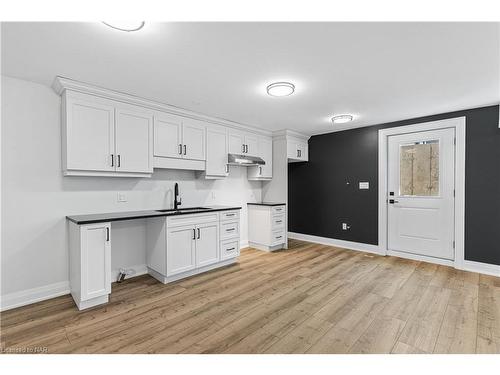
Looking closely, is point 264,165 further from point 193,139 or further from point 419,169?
point 419,169

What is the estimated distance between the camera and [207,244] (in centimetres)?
351

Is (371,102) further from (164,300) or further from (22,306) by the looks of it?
(22,306)

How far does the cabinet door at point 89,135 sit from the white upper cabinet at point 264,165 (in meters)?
2.64

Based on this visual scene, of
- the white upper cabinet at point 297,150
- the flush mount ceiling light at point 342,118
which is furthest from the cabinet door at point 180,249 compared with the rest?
the flush mount ceiling light at point 342,118

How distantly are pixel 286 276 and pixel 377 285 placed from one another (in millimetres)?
1145

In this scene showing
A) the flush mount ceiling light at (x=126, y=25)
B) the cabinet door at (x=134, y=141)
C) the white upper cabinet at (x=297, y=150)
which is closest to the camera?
the flush mount ceiling light at (x=126, y=25)

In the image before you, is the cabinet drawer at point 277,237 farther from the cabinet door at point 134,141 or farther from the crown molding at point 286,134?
the cabinet door at point 134,141

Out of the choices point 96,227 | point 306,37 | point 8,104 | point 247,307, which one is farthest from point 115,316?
point 306,37

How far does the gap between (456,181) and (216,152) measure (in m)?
3.73

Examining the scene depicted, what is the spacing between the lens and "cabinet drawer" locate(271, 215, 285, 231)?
465 centimetres

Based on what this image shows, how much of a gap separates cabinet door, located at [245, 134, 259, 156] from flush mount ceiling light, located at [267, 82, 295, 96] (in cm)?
174

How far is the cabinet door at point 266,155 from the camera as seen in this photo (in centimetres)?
485

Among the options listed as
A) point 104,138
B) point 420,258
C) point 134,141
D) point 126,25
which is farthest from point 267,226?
point 126,25

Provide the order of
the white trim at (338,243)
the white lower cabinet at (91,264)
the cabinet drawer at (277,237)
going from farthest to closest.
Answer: the cabinet drawer at (277,237), the white trim at (338,243), the white lower cabinet at (91,264)
